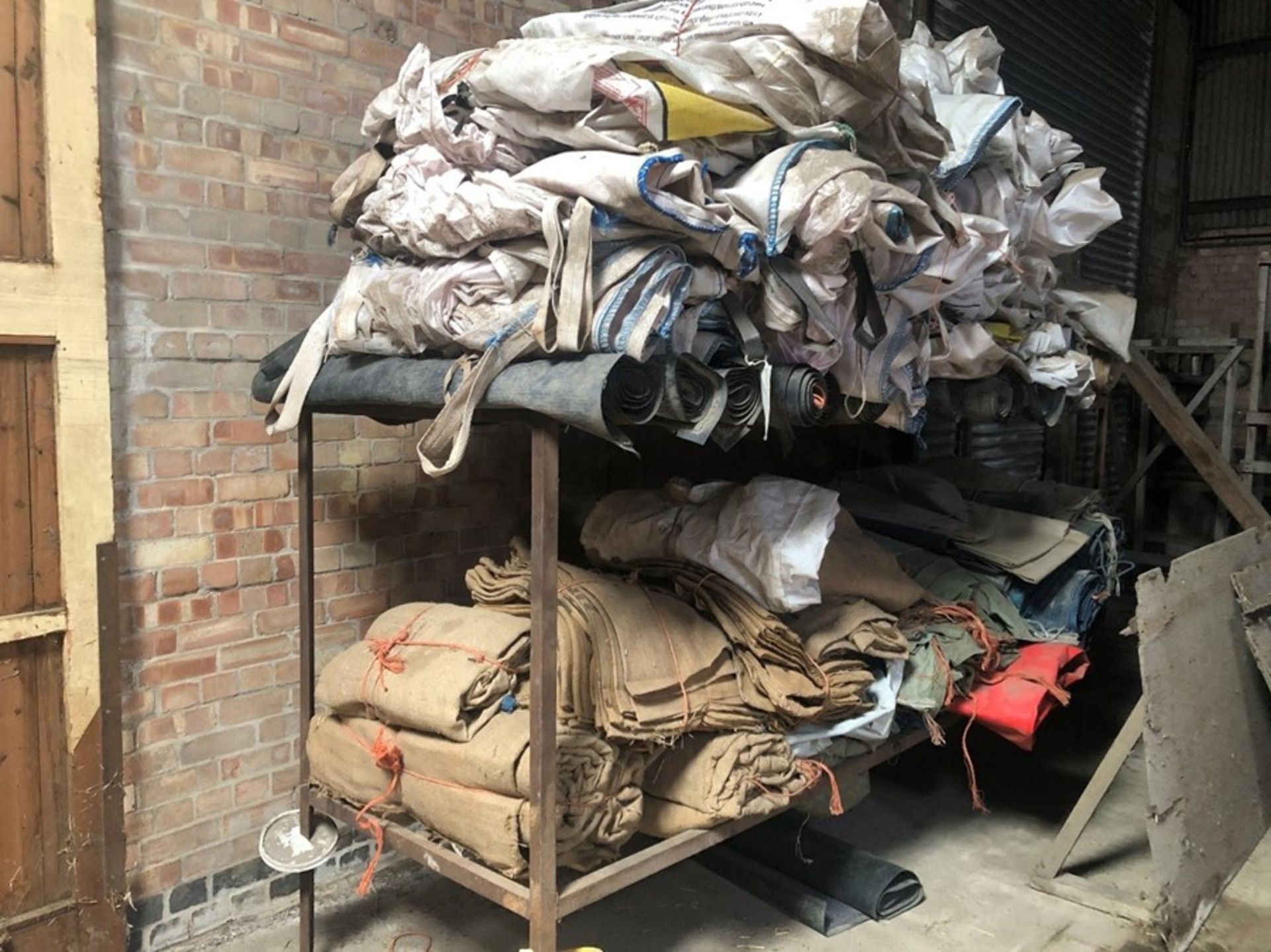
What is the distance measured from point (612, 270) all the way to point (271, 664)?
1.57 m

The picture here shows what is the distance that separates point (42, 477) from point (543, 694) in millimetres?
1296

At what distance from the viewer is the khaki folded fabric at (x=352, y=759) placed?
7.63ft

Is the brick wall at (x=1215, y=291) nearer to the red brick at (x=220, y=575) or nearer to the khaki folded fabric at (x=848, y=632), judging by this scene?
the khaki folded fabric at (x=848, y=632)

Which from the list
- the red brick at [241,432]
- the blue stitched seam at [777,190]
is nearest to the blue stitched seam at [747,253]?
the blue stitched seam at [777,190]

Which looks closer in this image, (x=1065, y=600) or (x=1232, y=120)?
(x=1065, y=600)

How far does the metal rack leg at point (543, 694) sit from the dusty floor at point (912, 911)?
88 cm

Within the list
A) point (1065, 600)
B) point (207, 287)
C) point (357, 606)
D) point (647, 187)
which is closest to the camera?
point (647, 187)

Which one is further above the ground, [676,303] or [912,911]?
[676,303]

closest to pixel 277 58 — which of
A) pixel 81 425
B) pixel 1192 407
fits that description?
pixel 81 425

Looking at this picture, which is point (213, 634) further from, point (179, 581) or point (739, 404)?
point (739, 404)

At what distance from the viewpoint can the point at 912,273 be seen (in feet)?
7.16

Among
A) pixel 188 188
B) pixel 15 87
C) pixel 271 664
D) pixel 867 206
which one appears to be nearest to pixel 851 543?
pixel 867 206

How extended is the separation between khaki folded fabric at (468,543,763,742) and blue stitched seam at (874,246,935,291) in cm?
89

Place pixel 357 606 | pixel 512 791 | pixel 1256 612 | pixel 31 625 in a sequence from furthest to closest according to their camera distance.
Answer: pixel 1256 612
pixel 357 606
pixel 31 625
pixel 512 791
